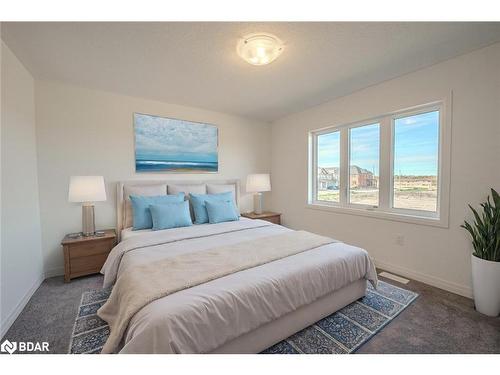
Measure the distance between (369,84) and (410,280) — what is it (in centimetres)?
236

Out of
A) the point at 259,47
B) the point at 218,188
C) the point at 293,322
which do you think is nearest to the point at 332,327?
the point at 293,322

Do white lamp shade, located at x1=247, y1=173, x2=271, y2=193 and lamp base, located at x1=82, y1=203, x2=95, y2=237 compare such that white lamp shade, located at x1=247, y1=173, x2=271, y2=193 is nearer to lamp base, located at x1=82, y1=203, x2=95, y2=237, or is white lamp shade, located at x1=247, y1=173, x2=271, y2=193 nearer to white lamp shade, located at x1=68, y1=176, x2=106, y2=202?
white lamp shade, located at x1=68, y1=176, x2=106, y2=202

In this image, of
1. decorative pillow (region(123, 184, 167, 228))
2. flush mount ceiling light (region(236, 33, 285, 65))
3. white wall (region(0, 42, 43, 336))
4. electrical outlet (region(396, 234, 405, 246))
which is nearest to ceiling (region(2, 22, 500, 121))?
flush mount ceiling light (region(236, 33, 285, 65))

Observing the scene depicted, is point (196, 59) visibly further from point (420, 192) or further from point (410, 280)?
point (410, 280)

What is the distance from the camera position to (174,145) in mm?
3289

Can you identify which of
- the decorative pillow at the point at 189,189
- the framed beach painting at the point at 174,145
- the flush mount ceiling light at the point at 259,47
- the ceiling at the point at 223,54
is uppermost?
the ceiling at the point at 223,54

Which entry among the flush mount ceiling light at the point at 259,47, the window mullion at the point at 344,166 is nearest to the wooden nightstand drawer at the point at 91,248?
the flush mount ceiling light at the point at 259,47

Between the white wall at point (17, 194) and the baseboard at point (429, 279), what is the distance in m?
3.69

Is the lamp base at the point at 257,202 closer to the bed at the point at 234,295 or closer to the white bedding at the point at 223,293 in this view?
the bed at the point at 234,295

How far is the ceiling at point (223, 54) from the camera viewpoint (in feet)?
5.30

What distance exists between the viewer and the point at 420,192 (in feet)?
8.05

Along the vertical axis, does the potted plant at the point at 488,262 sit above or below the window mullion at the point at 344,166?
below

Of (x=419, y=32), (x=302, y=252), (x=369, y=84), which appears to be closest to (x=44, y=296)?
(x=302, y=252)

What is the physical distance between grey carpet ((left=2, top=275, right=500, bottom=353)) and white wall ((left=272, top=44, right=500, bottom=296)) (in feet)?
1.14
